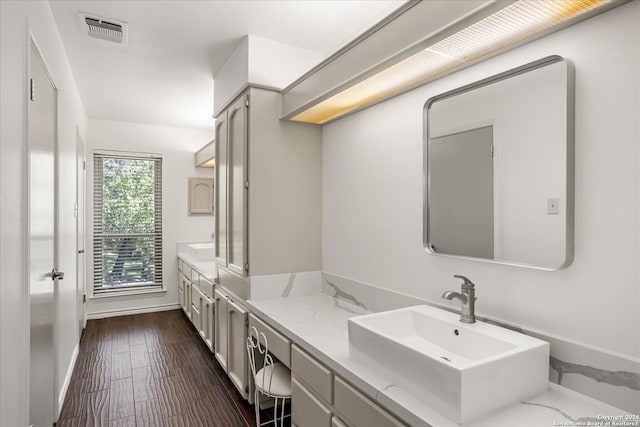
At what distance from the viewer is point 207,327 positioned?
3.37 m

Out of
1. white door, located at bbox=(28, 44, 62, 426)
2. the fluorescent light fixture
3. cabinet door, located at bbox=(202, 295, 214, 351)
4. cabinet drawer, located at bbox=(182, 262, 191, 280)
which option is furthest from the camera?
cabinet drawer, located at bbox=(182, 262, 191, 280)

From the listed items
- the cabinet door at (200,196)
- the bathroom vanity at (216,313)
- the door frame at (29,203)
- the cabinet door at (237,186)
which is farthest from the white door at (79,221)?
the cabinet door at (237,186)

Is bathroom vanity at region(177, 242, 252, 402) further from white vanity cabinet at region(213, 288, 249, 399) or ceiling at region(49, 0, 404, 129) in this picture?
ceiling at region(49, 0, 404, 129)

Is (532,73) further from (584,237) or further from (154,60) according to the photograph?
(154,60)

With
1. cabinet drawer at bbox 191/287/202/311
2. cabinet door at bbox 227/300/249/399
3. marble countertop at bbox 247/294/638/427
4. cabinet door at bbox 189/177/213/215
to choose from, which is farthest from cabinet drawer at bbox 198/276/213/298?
cabinet door at bbox 189/177/213/215

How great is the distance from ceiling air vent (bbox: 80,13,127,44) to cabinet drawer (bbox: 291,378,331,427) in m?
2.43

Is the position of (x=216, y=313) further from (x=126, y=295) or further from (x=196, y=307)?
(x=126, y=295)

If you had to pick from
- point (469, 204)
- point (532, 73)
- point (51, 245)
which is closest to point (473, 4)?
point (532, 73)

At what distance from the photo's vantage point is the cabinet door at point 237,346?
240cm

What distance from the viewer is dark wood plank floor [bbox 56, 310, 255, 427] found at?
7.92ft

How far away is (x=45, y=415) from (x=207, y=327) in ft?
4.70

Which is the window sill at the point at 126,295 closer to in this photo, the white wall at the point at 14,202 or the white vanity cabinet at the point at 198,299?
the white vanity cabinet at the point at 198,299

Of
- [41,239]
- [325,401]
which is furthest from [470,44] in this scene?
[41,239]

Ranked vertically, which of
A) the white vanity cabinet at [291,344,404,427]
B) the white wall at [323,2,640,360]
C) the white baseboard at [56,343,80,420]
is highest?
the white wall at [323,2,640,360]
